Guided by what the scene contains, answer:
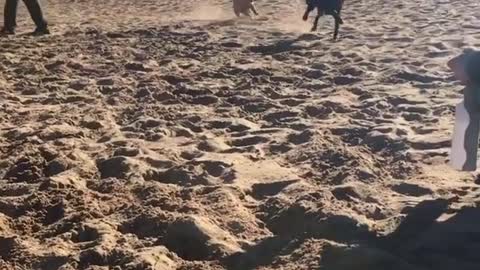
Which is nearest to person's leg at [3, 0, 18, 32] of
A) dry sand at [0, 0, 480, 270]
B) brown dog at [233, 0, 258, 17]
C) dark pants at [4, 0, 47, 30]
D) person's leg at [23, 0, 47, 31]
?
dark pants at [4, 0, 47, 30]

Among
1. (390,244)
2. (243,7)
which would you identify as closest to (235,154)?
(390,244)

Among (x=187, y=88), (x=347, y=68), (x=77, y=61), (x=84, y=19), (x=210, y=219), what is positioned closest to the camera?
(x=210, y=219)

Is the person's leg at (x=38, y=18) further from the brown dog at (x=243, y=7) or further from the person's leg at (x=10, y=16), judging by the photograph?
the brown dog at (x=243, y=7)

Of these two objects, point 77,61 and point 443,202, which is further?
point 77,61

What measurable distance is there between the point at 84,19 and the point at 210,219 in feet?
25.9

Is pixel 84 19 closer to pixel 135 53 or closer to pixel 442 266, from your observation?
pixel 135 53

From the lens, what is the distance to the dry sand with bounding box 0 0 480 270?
3.58 m

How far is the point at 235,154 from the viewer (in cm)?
492

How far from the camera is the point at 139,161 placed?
4.75 meters

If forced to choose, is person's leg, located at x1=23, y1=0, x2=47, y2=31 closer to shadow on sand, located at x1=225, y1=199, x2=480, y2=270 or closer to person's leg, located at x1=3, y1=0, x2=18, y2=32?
person's leg, located at x1=3, y1=0, x2=18, y2=32

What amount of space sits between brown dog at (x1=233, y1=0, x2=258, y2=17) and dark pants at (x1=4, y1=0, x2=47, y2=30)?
8.88 ft

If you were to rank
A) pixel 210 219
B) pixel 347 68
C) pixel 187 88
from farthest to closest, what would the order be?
pixel 347 68
pixel 187 88
pixel 210 219

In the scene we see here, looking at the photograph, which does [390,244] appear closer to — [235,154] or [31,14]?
[235,154]

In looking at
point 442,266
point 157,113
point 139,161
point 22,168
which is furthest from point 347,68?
point 442,266
